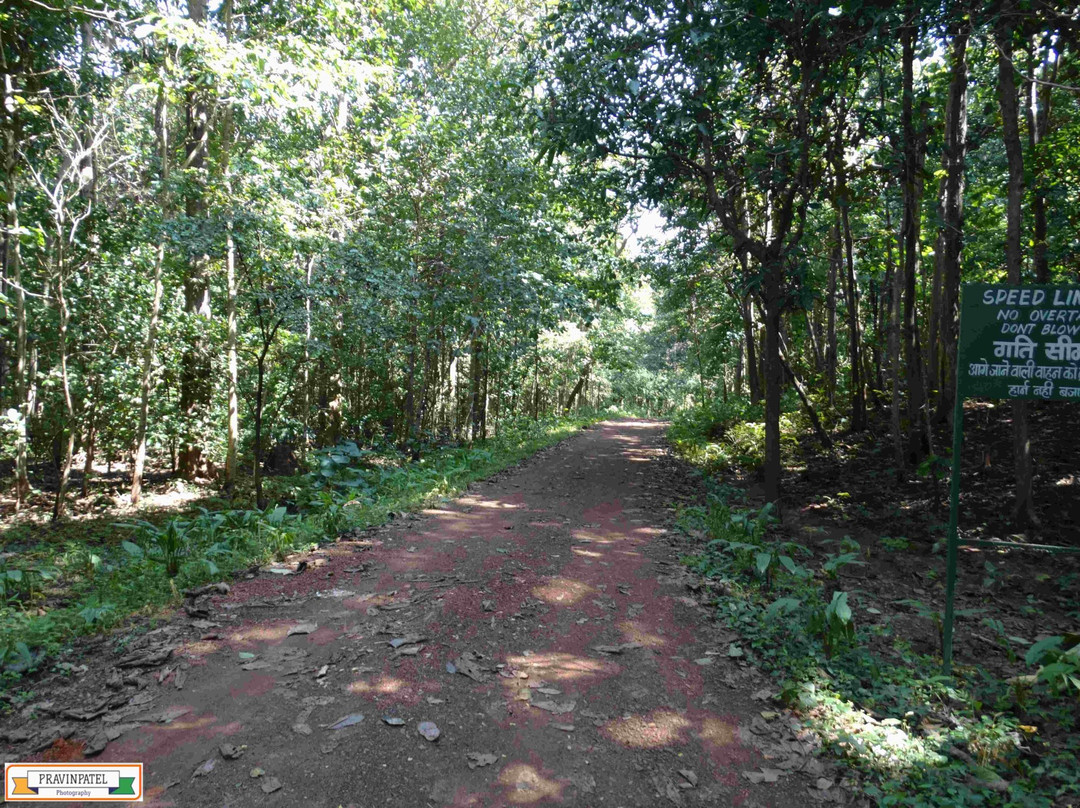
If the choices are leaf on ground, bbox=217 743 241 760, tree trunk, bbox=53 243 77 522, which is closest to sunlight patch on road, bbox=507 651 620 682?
leaf on ground, bbox=217 743 241 760

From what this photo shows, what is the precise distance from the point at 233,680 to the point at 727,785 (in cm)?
304

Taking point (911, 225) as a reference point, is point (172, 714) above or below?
below

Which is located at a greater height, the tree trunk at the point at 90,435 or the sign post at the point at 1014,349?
the sign post at the point at 1014,349

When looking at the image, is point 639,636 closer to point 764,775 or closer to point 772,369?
point 764,775

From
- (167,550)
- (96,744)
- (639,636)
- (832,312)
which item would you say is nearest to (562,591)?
(639,636)

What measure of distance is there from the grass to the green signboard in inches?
255

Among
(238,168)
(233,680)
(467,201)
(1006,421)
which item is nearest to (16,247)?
(238,168)

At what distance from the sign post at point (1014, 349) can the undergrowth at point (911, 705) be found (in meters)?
0.43

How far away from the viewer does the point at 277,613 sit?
15.3 ft

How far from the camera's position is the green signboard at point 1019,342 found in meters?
3.73

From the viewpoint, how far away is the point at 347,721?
3207 millimetres

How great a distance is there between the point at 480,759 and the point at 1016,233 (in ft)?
26.1

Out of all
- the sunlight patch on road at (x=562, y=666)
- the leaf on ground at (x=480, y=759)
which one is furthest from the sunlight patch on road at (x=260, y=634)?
the leaf on ground at (x=480, y=759)

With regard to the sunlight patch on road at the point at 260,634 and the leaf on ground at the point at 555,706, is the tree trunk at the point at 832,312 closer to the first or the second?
the leaf on ground at the point at 555,706
